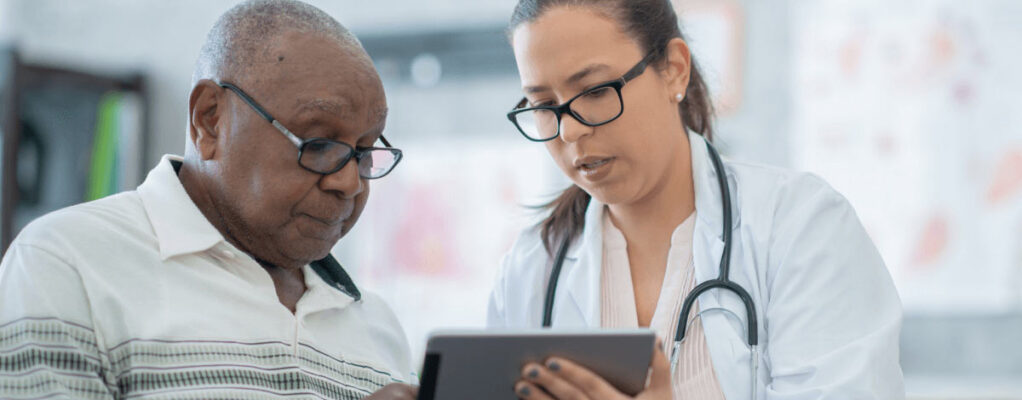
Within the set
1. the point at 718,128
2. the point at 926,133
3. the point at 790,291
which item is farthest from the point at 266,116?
the point at 926,133

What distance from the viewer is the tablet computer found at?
3.37ft

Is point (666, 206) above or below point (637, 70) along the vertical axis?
below

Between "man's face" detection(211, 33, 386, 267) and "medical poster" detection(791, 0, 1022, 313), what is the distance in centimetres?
217

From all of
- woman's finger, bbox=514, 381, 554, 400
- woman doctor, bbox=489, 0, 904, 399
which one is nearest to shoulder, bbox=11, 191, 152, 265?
woman's finger, bbox=514, 381, 554, 400

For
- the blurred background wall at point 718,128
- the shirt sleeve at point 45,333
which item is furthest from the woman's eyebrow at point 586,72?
the blurred background wall at point 718,128

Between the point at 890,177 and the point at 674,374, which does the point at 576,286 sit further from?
the point at 890,177

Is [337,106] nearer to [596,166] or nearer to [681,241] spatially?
[596,166]

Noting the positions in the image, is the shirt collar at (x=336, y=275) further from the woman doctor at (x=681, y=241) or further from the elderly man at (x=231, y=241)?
the woman doctor at (x=681, y=241)

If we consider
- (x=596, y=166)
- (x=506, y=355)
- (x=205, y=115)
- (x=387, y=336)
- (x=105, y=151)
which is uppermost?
(x=205, y=115)

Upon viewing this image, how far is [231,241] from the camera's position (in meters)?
1.22

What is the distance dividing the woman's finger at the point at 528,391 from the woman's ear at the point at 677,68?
628mm

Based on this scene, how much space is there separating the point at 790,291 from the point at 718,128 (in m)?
1.69

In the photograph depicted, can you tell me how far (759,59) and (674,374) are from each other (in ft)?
6.25

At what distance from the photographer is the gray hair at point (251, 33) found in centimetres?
117
